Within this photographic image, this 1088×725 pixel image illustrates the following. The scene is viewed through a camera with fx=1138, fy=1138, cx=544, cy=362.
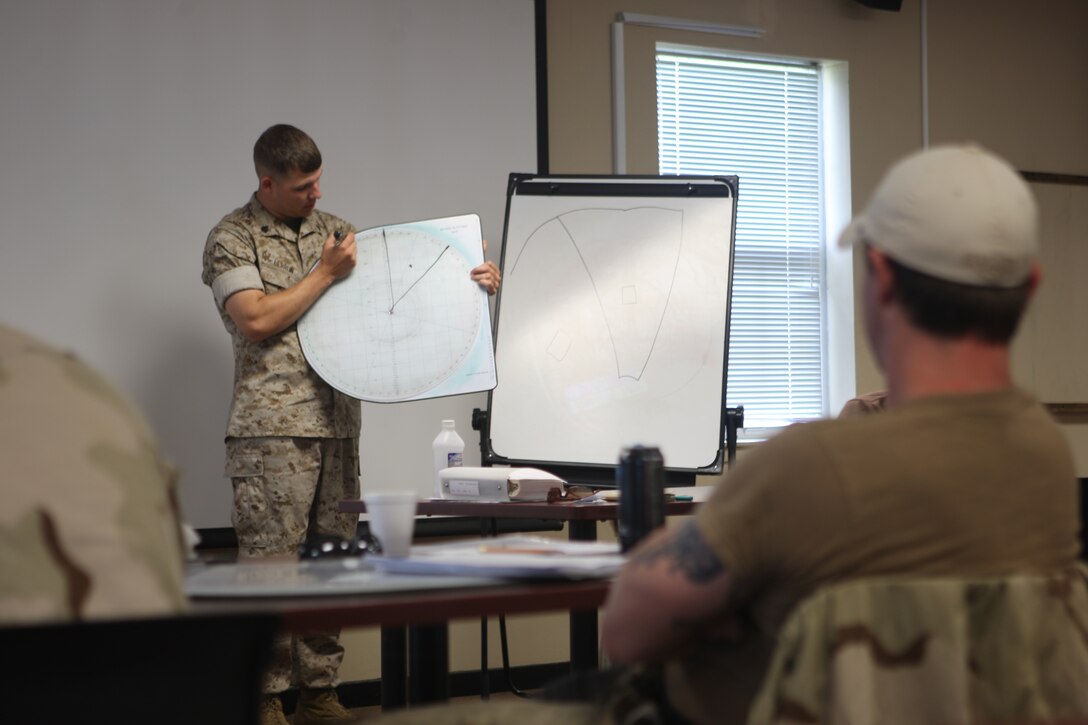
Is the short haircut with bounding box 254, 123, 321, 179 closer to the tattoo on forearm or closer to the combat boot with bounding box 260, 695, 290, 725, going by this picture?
the combat boot with bounding box 260, 695, 290, 725

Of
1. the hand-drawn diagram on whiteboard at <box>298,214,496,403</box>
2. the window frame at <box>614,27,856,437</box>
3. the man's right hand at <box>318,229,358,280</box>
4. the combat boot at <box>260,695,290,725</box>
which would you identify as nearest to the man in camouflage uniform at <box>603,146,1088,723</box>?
the hand-drawn diagram on whiteboard at <box>298,214,496,403</box>

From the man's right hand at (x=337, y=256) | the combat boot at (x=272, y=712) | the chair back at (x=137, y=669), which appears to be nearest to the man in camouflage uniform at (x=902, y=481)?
the chair back at (x=137, y=669)

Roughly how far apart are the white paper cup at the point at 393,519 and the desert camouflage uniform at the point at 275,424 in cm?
173

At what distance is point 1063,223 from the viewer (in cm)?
463

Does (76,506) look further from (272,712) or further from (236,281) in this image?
(272,712)

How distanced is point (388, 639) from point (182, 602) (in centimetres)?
104

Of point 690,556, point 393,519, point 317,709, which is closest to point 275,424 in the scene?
point 317,709

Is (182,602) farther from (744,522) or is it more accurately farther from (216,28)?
(216,28)

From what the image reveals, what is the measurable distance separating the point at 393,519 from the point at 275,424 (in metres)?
1.77

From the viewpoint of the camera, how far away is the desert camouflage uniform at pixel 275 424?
307 cm

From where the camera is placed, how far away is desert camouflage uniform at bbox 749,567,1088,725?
0.93m

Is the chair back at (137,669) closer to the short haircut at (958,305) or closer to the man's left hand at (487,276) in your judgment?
the short haircut at (958,305)

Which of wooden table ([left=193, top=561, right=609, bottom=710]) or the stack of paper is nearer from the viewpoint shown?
wooden table ([left=193, top=561, right=609, bottom=710])

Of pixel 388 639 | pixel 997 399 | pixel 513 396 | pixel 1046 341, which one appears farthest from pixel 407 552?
pixel 1046 341
